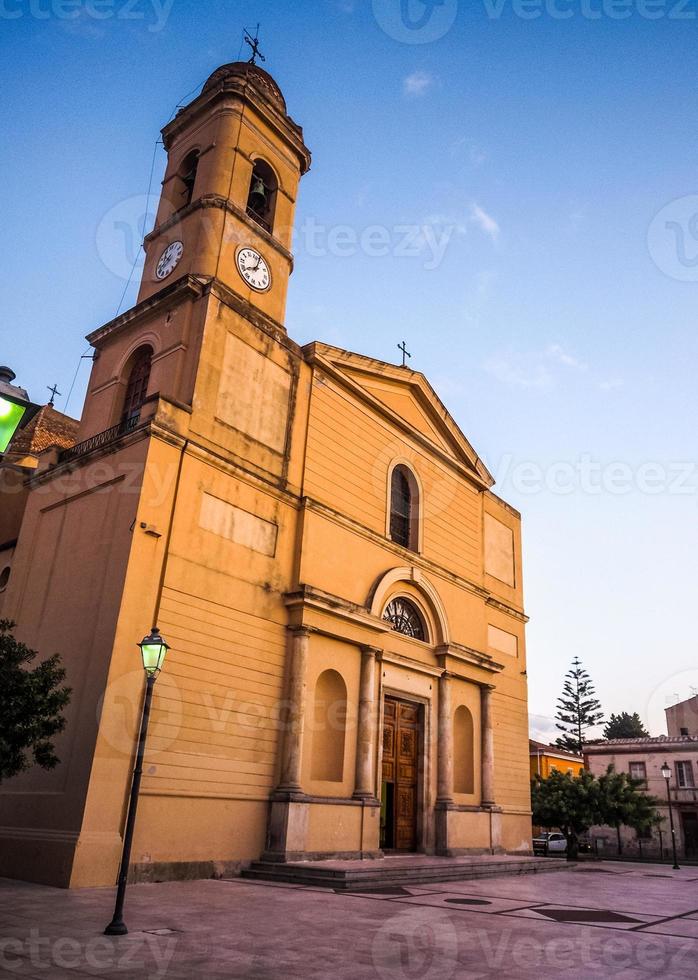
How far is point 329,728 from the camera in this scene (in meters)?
16.4

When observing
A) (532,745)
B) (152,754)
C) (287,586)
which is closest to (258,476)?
(287,586)

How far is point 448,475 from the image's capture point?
22938 millimetres

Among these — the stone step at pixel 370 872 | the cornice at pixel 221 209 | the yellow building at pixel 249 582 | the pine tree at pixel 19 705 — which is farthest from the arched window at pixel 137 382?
the stone step at pixel 370 872

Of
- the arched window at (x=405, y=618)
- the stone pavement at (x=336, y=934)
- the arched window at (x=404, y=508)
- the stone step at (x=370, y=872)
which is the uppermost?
the arched window at (x=404, y=508)

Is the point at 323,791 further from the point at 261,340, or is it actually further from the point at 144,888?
the point at 261,340

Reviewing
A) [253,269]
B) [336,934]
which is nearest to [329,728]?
[336,934]

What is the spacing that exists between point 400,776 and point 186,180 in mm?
15992

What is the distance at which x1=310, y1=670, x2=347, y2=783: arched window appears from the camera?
16.0 meters

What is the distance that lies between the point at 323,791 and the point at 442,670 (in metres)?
5.28

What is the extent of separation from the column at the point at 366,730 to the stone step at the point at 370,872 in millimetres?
1479

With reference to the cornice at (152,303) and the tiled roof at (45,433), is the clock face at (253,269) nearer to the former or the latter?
the cornice at (152,303)

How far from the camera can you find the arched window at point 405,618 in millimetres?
19125

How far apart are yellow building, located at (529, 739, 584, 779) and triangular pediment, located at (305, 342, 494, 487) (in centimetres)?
2370

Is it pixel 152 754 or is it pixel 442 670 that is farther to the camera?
pixel 442 670
